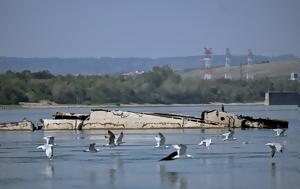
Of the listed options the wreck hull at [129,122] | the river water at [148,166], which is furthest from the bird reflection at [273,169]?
the wreck hull at [129,122]

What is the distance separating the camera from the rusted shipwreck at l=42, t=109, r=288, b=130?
2271 inches

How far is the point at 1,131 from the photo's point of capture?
60344 mm

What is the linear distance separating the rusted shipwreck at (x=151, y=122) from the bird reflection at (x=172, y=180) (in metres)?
24.3

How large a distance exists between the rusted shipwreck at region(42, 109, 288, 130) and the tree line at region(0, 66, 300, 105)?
4169 inches

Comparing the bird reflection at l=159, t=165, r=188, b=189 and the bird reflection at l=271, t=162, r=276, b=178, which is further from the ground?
the bird reflection at l=271, t=162, r=276, b=178

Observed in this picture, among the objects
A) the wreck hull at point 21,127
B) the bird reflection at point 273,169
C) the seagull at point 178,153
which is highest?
the wreck hull at point 21,127

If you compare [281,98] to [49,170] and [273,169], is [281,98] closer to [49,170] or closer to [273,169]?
[273,169]

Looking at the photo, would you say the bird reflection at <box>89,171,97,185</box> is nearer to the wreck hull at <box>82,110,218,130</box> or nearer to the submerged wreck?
the wreck hull at <box>82,110,218,130</box>

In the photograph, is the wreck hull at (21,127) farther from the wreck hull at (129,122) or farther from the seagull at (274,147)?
the seagull at (274,147)

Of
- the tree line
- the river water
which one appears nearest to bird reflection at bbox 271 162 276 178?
the river water

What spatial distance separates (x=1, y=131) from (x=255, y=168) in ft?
94.1

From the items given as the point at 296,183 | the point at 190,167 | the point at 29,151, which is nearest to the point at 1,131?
the point at 29,151

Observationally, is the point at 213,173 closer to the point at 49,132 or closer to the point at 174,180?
the point at 174,180

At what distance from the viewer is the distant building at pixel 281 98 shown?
181500 millimetres
